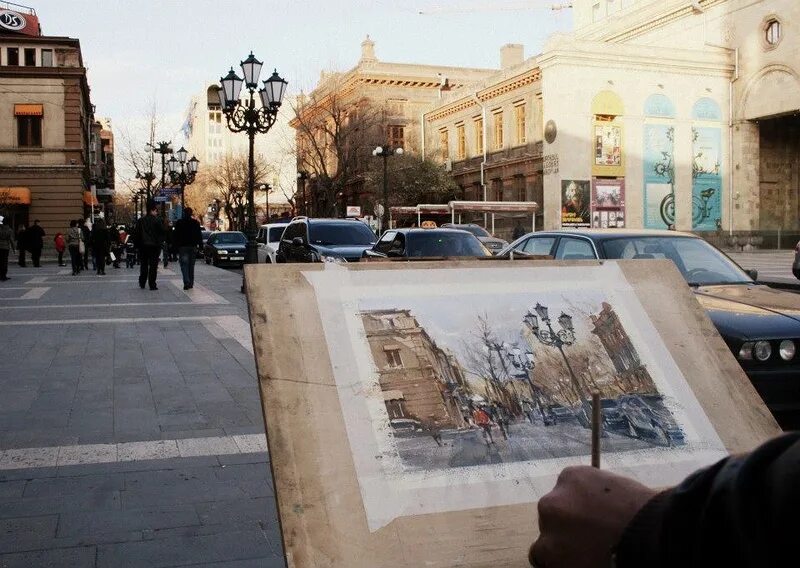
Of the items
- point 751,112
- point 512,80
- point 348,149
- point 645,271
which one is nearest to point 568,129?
point 512,80

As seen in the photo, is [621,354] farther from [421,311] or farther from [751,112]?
[751,112]

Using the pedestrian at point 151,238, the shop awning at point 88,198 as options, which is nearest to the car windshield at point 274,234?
the pedestrian at point 151,238

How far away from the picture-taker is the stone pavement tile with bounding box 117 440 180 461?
497 centimetres

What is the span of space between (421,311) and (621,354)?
A: 582 millimetres

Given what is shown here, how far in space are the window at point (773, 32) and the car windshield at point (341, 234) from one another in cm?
3274

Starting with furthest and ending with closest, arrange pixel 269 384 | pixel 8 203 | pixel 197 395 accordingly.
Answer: pixel 8 203, pixel 197 395, pixel 269 384

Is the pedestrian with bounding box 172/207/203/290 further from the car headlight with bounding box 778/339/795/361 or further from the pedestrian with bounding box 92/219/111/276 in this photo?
the car headlight with bounding box 778/339/795/361

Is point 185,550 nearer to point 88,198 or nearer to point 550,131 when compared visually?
point 550,131

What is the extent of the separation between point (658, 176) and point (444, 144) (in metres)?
17.8

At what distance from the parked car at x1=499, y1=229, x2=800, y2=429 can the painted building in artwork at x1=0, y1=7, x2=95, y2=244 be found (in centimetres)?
3964

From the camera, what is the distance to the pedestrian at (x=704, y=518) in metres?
0.78

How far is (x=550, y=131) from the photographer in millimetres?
42594

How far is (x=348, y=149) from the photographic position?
50.4 m

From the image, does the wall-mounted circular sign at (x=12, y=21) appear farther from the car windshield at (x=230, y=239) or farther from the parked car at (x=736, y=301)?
the parked car at (x=736, y=301)
